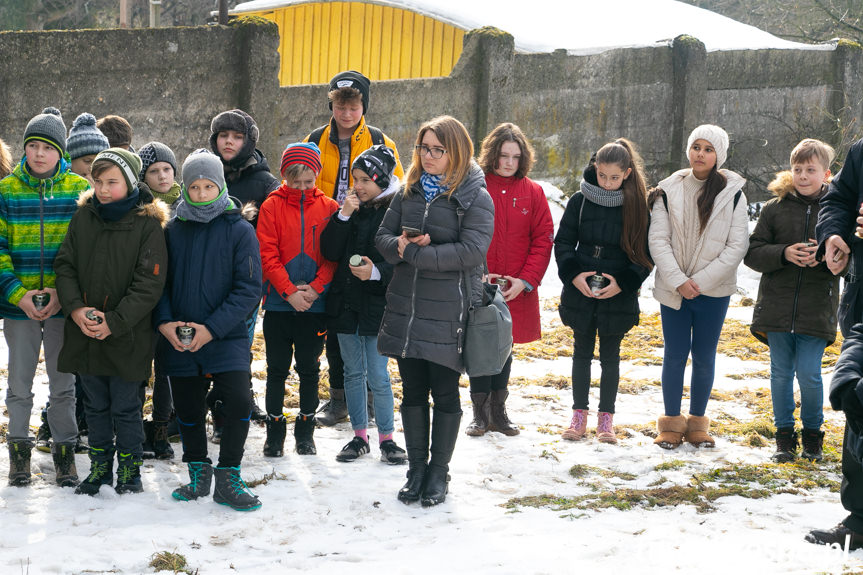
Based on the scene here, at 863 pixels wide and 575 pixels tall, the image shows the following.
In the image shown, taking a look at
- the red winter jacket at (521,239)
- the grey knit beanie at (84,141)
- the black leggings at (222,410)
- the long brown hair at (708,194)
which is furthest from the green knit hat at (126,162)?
the long brown hair at (708,194)

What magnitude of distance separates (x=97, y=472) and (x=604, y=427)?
2.82 meters

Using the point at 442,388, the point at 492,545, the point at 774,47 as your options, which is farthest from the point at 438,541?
the point at 774,47

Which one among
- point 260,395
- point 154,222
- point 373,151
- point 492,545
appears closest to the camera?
point 492,545

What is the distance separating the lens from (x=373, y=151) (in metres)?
5.07

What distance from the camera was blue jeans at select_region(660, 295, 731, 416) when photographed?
552 centimetres

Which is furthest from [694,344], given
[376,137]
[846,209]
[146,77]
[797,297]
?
[146,77]

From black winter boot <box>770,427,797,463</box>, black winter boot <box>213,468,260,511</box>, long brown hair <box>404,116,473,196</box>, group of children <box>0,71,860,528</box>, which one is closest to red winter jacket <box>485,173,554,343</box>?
group of children <box>0,71,860,528</box>

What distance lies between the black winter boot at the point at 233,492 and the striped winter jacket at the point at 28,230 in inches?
48.3

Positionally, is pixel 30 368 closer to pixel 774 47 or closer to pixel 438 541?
pixel 438 541

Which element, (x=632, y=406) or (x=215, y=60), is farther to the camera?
(x=215, y=60)

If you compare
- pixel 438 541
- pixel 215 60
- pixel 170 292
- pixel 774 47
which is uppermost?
pixel 774 47

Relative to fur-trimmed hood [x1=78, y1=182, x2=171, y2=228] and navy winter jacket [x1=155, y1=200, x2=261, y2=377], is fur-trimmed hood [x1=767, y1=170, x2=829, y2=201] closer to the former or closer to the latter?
navy winter jacket [x1=155, y1=200, x2=261, y2=377]

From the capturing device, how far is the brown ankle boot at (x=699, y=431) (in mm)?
5594

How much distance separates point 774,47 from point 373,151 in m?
12.6
